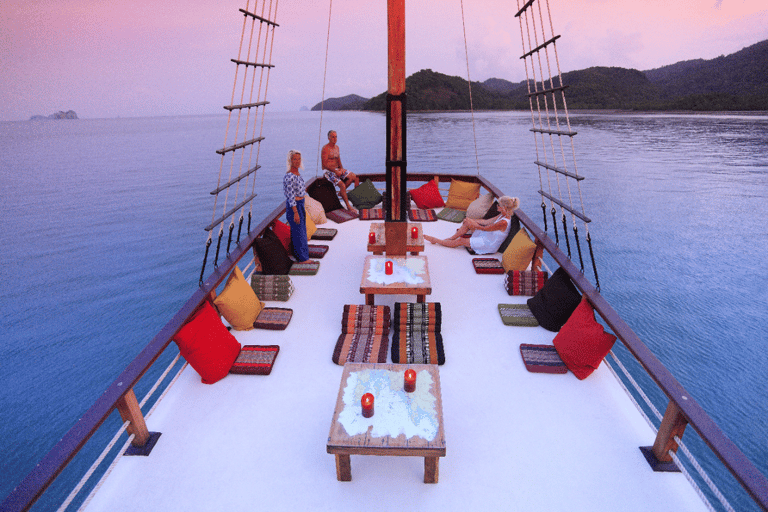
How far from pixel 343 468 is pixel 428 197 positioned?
20.7 feet

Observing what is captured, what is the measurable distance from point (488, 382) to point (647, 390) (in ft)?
17.5

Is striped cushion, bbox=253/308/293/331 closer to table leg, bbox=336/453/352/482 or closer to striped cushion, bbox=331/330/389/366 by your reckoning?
striped cushion, bbox=331/330/389/366

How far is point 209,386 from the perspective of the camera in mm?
3238

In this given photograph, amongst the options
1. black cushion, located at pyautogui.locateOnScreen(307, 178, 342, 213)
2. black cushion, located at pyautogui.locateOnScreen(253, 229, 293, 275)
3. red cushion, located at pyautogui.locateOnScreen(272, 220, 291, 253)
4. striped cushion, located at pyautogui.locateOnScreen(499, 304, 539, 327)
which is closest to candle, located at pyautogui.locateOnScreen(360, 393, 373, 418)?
striped cushion, located at pyautogui.locateOnScreen(499, 304, 539, 327)

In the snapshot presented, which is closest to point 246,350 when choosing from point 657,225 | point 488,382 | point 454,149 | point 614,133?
point 488,382

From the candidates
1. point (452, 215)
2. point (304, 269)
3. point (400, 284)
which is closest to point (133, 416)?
point (400, 284)

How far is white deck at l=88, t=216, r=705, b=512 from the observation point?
2324 millimetres

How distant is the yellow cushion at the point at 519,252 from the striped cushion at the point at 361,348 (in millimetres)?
2054

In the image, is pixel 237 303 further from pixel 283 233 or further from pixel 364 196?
pixel 364 196

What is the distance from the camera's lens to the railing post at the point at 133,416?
2436mm

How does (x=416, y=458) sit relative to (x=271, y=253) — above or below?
below

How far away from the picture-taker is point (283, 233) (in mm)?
5449

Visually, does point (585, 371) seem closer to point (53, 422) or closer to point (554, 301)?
point (554, 301)

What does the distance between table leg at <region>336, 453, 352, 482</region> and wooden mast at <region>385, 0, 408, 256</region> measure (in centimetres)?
283
